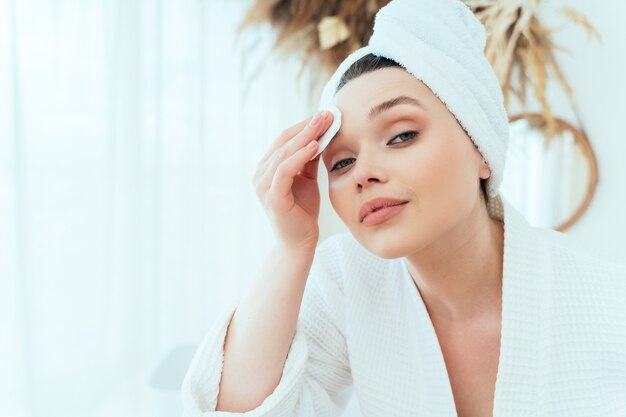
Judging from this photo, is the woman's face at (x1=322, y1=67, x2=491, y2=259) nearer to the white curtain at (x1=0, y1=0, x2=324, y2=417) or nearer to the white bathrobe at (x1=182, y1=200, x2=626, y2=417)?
the white bathrobe at (x1=182, y1=200, x2=626, y2=417)

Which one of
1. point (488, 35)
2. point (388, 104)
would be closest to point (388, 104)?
point (388, 104)

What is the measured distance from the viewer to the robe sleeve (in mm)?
847

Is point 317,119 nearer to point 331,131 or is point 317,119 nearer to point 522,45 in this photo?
point 331,131

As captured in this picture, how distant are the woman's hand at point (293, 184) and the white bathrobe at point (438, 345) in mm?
173

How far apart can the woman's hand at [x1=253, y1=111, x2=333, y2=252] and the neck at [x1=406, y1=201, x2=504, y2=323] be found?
0.19 m

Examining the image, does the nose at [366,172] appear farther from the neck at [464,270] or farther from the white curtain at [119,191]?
the white curtain at [119,191]

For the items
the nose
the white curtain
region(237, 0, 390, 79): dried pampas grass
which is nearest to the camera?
the nose

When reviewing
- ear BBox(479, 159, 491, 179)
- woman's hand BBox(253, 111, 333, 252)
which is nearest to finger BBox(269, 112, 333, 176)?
woman's hand BBox(253, 111, 333, 252)

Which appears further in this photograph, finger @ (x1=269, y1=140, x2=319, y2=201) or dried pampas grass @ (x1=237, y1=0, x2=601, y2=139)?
dried pampas grass @ (x1=237, y1=0, x2=601, y2=139)

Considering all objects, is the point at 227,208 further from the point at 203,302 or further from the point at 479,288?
the point at 479,288

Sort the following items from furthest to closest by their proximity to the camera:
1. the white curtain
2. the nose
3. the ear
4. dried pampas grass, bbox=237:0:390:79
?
dried pampas grass, bbox=237:0:390:79
the white curtain
the ear
the nose

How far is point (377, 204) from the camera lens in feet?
2.55

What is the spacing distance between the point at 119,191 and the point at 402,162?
31.8 inches

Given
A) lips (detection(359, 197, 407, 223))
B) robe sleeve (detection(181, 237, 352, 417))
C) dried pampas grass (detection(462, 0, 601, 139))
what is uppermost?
dried pampas grass (detection(462, 0, 601, 139))
